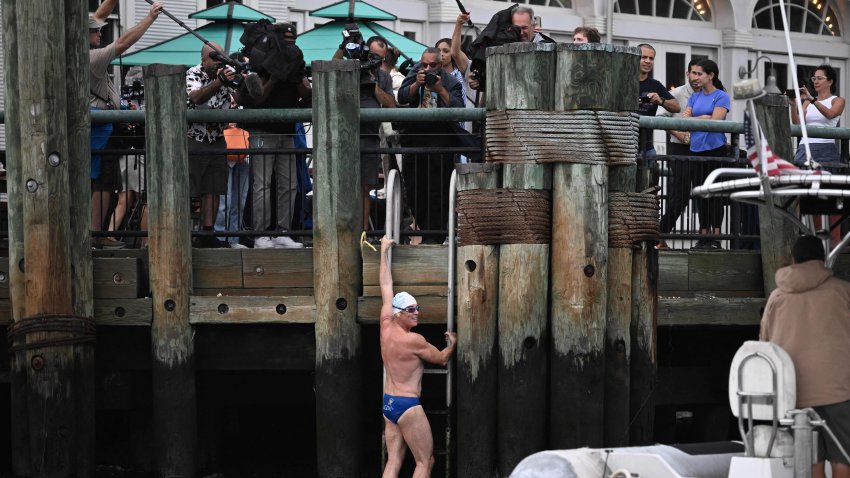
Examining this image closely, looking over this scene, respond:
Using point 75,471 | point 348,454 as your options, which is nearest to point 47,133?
point 75,471

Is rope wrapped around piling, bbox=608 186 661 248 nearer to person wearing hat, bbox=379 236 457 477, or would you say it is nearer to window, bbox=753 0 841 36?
person wearing hat, bbox=379 236 457 477

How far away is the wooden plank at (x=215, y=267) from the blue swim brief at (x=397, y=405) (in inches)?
58.9

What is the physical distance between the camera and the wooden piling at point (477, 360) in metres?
11.2

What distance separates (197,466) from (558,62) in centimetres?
394

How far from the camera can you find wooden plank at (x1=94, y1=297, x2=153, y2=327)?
11.8m

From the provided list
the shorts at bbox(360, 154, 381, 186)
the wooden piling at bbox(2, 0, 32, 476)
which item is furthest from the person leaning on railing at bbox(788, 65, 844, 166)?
the wooden piling at bbox(2, 0, 32, 476)

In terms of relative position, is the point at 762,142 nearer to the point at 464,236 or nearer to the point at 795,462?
the point at 795,462

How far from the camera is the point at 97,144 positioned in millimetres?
13039

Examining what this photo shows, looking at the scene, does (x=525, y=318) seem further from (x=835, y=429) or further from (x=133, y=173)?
(x=133, y=173)

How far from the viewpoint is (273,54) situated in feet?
41.5

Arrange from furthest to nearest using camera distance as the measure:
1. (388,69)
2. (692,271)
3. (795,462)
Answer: (388,69) < (692,271) < (795,462)

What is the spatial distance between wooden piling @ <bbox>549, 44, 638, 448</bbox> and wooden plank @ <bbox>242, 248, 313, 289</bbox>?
6.24ft

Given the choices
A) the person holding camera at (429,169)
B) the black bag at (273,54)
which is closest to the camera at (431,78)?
the person holding camera at (429,169)

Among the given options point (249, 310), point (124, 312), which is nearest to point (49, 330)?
point (124, 312)
